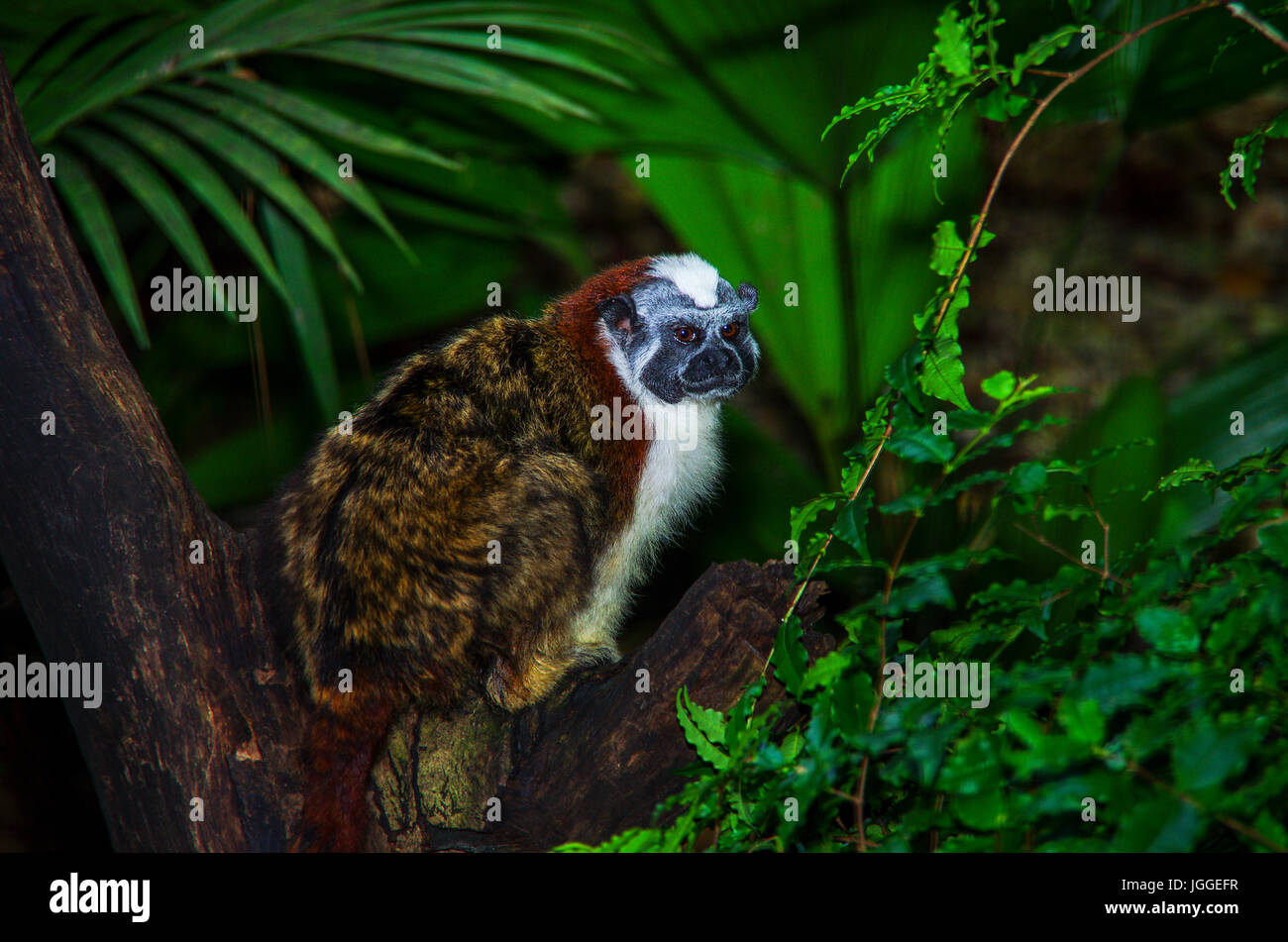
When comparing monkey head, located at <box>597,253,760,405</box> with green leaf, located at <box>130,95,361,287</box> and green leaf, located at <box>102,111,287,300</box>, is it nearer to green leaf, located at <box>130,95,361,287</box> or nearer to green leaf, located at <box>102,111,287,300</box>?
green leaf, located at <box>130,95,361,287</box>

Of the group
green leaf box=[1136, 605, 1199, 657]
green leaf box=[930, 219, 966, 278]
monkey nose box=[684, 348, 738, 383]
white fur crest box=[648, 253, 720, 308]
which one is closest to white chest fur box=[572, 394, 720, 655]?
monkey nose box=[684, 348, 738, 383]

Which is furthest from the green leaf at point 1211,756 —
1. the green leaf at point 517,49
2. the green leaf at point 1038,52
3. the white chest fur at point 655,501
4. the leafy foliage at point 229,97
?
the green leaf at point 517,49

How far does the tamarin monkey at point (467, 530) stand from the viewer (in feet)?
8.86

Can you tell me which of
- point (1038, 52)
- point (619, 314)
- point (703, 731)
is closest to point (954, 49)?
point (1038, 52)

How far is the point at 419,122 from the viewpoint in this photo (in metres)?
3.76

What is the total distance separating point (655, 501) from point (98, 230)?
68.5 inches

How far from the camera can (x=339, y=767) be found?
264 cm

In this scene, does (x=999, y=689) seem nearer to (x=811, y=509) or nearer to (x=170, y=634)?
(x=811, y=509)

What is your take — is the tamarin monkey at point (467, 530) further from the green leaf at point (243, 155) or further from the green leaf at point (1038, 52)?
the green leaf at point (1038, 52)

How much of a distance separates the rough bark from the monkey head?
1109 mm

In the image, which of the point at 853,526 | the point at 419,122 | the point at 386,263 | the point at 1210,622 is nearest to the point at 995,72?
the point at 853,526

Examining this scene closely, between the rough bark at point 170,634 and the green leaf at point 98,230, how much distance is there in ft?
0.72

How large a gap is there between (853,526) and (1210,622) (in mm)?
584

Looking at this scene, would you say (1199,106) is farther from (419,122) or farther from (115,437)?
(115,437)
